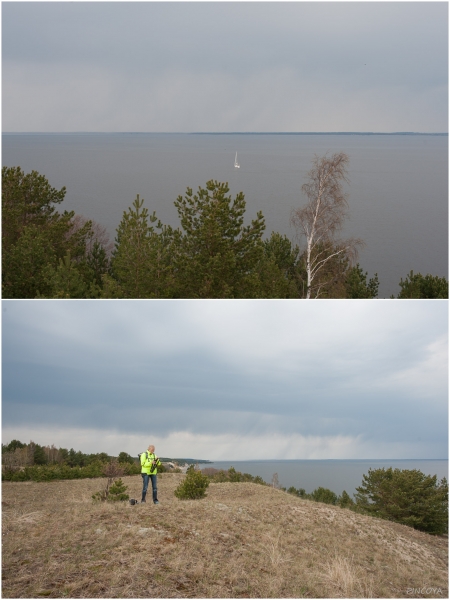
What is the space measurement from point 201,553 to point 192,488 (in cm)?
298

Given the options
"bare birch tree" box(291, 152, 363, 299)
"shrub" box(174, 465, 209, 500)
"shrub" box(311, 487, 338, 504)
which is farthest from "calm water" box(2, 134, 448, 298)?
"shrub" box(174, 465, 209, 500)

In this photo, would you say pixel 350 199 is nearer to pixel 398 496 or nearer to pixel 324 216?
pixel 324 216

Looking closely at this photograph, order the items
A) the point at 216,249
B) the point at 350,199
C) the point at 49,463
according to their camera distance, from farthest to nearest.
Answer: the point at 350,199
the point at 216,249
the point at 49,463

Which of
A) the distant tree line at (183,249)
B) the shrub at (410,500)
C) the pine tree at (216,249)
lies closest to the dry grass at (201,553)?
the shrub at (410,500)

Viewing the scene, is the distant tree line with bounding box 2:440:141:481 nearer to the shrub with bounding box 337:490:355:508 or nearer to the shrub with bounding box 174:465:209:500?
the shrub with bounding box 174:465:209:500

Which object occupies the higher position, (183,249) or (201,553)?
(183,249)

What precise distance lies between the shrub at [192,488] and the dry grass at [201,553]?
0.27 metres

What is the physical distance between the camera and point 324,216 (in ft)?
48.3

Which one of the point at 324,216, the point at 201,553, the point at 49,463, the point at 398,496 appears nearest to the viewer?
the point at 201,553

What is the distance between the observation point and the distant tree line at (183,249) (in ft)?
42.1

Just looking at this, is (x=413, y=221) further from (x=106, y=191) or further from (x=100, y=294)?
(x=100, y=294)

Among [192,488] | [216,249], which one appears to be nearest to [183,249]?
[216,249]

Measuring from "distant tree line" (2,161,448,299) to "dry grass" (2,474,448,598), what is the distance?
18.2ft

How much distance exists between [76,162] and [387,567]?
86.4m
